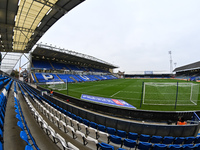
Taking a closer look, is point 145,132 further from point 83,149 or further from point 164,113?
point 83,149

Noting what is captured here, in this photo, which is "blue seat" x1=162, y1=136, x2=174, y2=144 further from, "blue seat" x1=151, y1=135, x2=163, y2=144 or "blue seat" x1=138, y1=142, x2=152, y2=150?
"blue seat" x1=138, y1=142, x2=152, y2=150

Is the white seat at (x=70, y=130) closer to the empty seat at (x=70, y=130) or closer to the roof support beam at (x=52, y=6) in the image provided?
the empty seat at (x=70, y=130)

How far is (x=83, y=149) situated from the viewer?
3586mm

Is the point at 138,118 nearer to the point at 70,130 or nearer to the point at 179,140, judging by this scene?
the point at 179,140

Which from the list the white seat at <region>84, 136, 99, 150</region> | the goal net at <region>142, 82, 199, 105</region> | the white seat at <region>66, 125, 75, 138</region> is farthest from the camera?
the goal net at <region>142, 82, 199, 105</region>

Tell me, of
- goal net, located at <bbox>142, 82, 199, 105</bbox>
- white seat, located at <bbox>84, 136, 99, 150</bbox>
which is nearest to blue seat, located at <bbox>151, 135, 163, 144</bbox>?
white seat, located at <bbox>84, 136, 99, 150</bbox>

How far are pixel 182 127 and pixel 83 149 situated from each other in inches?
191

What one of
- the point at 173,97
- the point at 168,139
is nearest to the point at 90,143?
the point at 168,139

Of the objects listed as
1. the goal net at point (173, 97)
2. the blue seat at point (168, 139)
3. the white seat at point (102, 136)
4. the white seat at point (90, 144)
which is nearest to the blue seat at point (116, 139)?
the white seat at point (102, 136)

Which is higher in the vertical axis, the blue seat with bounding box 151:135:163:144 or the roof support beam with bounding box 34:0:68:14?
the roof support beam with bounding box 34:0:68:14

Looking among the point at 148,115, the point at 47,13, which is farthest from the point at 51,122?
the point at 47,13

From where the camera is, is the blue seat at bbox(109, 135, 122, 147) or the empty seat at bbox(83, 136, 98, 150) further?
the blue seat at bbox(109, 135, 122, 147)

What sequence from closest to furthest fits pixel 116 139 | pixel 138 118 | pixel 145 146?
pixel 145 146 < pixel 116 139 < pixel 138 118

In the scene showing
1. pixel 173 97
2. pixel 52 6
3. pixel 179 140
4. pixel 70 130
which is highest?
pixel 52 6
